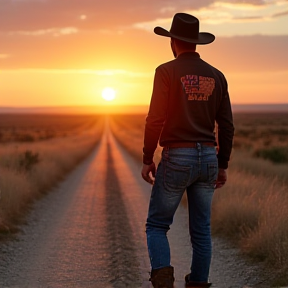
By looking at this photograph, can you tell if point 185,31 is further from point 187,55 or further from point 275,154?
point 275,154

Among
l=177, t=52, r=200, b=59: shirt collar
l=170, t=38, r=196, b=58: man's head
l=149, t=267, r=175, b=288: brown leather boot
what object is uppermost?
l=170, t=38, r=196, b=58: man's head

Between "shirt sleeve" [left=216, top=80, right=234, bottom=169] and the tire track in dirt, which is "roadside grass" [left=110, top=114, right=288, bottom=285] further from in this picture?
"shirt sleeve" [left=216, top=80, right=234, bottom=169]

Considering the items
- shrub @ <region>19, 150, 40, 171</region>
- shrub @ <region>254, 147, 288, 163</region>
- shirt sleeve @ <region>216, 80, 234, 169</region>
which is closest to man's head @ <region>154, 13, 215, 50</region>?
shirt sleeve @ <region>216, 80, 234, 169</region>

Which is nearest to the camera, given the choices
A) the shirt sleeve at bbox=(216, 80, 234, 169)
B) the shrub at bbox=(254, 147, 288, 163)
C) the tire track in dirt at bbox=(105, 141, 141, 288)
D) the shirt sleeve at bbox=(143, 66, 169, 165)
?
the shirt sleeve at bbox=(143, 66, 169, 165)

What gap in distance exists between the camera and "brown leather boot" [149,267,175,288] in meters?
4.20

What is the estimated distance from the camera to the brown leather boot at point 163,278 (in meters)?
4.20

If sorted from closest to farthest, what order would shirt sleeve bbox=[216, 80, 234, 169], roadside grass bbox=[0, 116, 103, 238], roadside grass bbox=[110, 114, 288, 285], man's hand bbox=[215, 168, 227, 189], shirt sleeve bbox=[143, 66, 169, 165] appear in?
shirt sleeve bbox=[143, 66, 169, 165], shirt sleeve bbox=[216, 80, 234, 169], man's hand bbox=[215, 168, 227, 189], roadside grass bbox=[110, 114, 288, 285], roadside grass bbox=[0, 116, 103, 238]

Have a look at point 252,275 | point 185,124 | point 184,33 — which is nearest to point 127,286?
point 252,275

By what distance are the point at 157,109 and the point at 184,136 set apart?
0.30 meters

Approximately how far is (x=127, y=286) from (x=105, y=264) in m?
1.07

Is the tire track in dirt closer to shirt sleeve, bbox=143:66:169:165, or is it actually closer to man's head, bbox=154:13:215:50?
shirt sleeve, bbox=143:66:169:165

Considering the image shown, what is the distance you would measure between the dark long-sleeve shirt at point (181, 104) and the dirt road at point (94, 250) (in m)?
1.31

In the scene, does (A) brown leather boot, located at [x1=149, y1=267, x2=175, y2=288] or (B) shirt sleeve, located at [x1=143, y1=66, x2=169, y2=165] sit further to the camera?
(A) brown leather boot, located at [x1=149, y1=267, x2=175, y2=288]

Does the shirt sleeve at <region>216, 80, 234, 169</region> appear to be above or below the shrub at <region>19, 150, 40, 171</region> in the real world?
above
